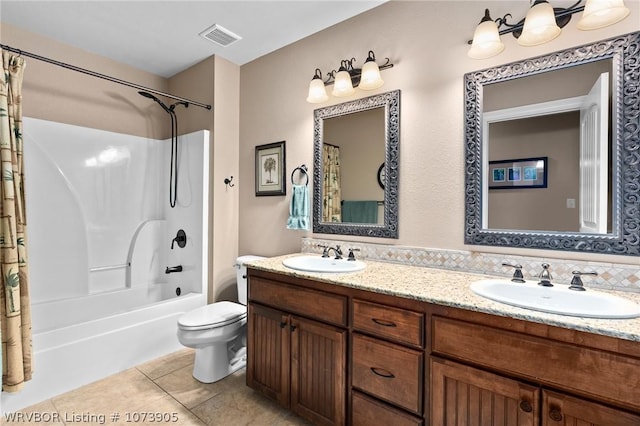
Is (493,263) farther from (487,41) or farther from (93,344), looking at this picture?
(93,344)

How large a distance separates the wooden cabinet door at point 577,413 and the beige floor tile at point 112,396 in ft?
6.67

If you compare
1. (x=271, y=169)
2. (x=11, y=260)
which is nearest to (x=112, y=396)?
(x=11, y=260)

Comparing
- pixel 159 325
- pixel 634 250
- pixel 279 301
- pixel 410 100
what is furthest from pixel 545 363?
pixel 159 325

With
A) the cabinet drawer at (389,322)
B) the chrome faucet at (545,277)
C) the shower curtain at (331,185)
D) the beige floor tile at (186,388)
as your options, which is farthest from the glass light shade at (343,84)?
the beige floor tile at (186,388)

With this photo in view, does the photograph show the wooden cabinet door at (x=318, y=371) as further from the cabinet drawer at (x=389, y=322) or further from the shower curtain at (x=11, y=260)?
the shower curtain at (x=11, y=260)

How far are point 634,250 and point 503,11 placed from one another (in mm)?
1300

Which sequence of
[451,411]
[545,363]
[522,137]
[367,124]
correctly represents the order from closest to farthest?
[545,363], [451,411], [522,137], [367,124]

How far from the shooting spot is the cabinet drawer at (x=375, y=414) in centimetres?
130

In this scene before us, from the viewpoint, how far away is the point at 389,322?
53.1 inches

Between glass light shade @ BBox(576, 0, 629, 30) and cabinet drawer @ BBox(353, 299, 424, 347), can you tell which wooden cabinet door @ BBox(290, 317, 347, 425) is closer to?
cabinet drawer @ BBox(353, 299, 424, 347)

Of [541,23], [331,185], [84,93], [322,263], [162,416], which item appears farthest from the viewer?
[84,93]

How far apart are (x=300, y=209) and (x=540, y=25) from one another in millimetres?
1711

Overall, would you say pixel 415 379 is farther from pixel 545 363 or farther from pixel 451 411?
pixel 545 363

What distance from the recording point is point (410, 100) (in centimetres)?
192
